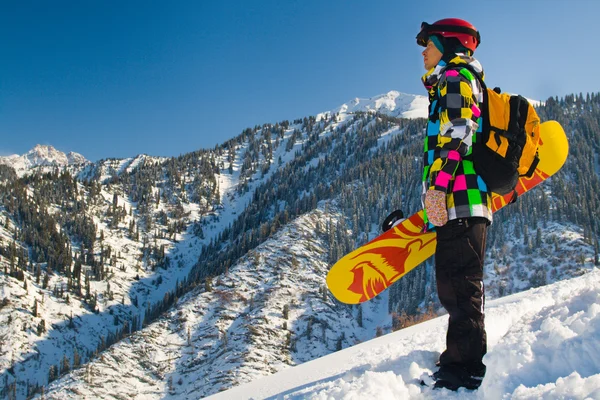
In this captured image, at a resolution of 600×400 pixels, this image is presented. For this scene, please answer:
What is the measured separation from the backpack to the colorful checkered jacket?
8cm

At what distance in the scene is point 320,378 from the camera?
5160 millimetres

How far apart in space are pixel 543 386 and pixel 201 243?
660 feet

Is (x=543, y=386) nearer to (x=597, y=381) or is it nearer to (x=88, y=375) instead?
(x=597, y=381)

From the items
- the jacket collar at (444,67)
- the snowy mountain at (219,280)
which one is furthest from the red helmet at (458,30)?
the snowy mountain at (219,280)

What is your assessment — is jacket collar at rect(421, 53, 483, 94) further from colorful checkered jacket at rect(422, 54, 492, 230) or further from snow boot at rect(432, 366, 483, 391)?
snow boot at rect(432, 366, 483, 391)

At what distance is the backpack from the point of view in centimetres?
409

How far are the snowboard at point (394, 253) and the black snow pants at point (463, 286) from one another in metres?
2.43

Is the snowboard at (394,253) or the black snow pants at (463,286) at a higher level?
the snowboard at (394,253)

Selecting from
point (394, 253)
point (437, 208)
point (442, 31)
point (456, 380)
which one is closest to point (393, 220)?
point (394, 253)

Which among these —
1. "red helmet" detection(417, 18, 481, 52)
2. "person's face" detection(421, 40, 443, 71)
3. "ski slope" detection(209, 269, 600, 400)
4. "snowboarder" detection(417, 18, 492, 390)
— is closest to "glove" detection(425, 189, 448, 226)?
"snowboarder" detection(417, 18, 492, 390)

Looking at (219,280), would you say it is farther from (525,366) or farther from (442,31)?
(525,366)

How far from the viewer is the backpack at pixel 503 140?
409 centimetres

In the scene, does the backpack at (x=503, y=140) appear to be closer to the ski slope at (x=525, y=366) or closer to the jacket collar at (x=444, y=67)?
the jacket collar at (x=444, y=67)

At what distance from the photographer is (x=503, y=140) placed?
13.5ft
